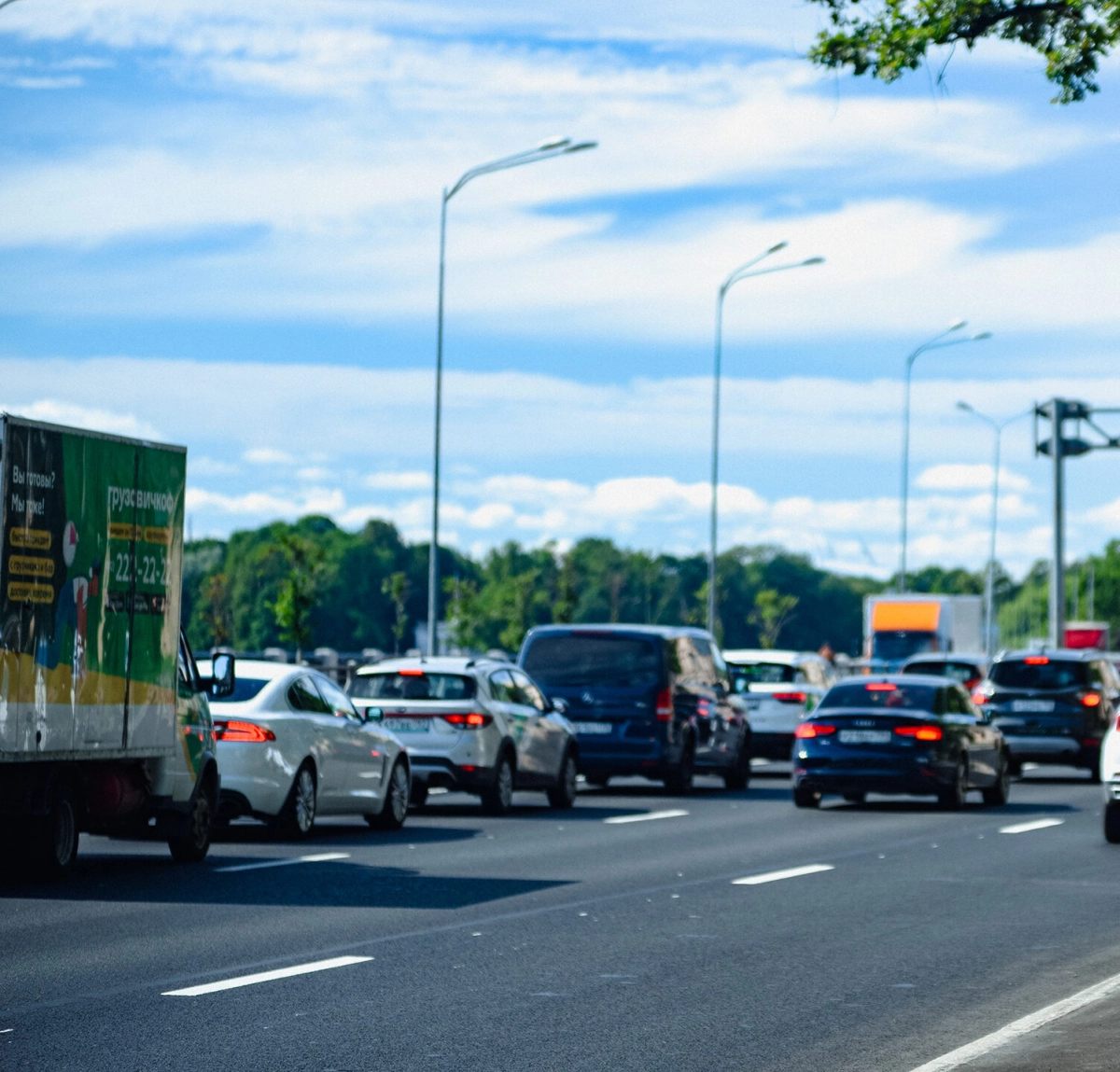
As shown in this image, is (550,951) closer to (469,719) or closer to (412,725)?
(469,719)

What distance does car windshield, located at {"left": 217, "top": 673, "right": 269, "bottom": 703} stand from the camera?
17.5m

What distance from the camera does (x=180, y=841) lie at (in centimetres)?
1536

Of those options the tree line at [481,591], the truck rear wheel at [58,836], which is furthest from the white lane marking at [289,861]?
the tree line at [481,591]

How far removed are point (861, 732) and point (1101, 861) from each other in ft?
18.9

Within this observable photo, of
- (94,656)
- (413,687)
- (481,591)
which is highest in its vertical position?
(481,591)

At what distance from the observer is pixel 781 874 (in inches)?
597

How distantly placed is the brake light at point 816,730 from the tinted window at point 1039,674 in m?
8.59

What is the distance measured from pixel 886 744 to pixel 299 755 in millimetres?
7213

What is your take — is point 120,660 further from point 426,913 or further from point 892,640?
point 892,640

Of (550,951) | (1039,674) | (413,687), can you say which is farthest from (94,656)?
(1039,674)

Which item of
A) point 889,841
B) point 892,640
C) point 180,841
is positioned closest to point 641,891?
point 180,841

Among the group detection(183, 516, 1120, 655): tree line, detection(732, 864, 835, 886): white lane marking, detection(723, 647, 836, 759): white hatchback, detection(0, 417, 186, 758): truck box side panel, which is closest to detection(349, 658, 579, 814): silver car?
detection(0, 417, 186, 758): truck box side panel

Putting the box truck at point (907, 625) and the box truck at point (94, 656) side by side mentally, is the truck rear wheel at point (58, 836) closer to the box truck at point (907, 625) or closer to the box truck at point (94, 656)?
the box truck at point (94, 656)

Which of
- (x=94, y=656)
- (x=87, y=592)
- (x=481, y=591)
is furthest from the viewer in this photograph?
(x=481, y=591)
